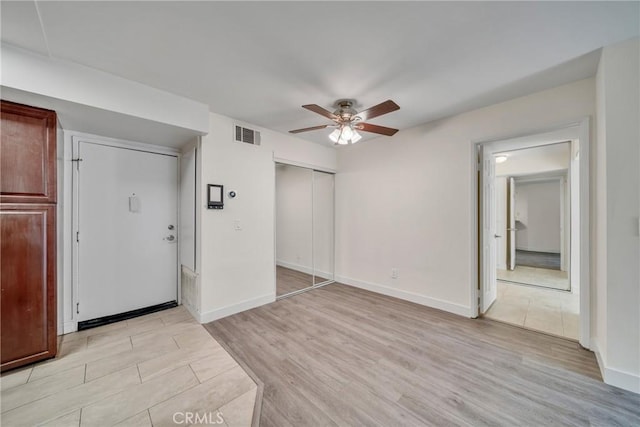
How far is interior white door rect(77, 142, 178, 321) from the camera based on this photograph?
2781 mm

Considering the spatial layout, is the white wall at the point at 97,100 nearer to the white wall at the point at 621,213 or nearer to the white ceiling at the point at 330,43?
the white ceiling at the point at 330,43

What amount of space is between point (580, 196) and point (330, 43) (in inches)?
108

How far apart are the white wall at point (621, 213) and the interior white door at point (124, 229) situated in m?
4.61

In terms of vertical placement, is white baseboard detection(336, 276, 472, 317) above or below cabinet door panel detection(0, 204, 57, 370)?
below

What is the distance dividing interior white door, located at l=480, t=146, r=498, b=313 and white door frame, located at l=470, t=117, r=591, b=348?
9cm

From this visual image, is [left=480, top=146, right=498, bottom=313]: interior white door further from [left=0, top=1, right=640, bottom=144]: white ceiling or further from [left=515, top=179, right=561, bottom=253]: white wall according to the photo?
[left=515, top=179, right=561, bottom=253]: white wall

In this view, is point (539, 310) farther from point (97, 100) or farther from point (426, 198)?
point (97, 100)

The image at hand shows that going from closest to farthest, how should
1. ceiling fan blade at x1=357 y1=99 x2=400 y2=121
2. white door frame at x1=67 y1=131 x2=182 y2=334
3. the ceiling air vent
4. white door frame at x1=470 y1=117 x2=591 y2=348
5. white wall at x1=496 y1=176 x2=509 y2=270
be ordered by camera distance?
ceiling fan blade at x1=357 y1=99 x2=400 y2=121, white door frame at x1=470 y1=117 x2=591 y2=348, white door frame at x1=67 y1=131 x2=182 y2=334, the ceiling air vent, white wall at x1=496 y1=176 x2=509 y2=270

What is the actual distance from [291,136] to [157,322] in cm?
310

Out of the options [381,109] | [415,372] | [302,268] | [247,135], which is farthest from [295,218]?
[415,372]

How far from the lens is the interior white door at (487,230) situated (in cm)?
305

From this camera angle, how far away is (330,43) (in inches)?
69.3

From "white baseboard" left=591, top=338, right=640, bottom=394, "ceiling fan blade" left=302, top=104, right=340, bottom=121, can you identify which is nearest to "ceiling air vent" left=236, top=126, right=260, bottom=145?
"ceiling fan blade" left=302, top=104, right=340, bottom=121

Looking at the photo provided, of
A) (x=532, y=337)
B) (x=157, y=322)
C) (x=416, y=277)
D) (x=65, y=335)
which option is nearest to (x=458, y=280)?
(x=416, y=277)
